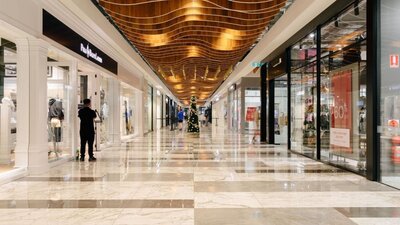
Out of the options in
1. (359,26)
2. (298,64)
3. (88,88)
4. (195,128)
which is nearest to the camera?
(359,26)

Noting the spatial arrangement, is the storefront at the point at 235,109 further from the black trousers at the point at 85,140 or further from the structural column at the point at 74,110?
the black trousers at the point at 85,140

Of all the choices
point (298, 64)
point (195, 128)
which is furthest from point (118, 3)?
point (195, 128)

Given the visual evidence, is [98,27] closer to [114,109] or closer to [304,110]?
[114,109]

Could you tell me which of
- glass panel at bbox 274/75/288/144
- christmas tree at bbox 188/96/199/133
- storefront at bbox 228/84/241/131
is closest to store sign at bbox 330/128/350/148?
glass panel at bbox 274/75/288/144

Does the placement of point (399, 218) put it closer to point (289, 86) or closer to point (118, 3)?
point (118, 3)

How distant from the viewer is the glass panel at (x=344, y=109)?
652 cm

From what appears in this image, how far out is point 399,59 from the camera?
220 inches

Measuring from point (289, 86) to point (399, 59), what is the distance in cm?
509

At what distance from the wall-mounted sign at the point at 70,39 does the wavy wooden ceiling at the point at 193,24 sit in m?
0.88

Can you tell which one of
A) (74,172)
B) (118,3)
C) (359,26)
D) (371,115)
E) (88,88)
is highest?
(118,3)

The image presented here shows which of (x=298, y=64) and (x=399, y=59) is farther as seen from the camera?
(x=298, y=64)

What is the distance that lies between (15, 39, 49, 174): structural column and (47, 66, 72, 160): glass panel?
1398 mm

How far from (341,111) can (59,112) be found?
589 cm

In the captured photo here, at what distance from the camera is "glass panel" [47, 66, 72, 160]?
819cm
